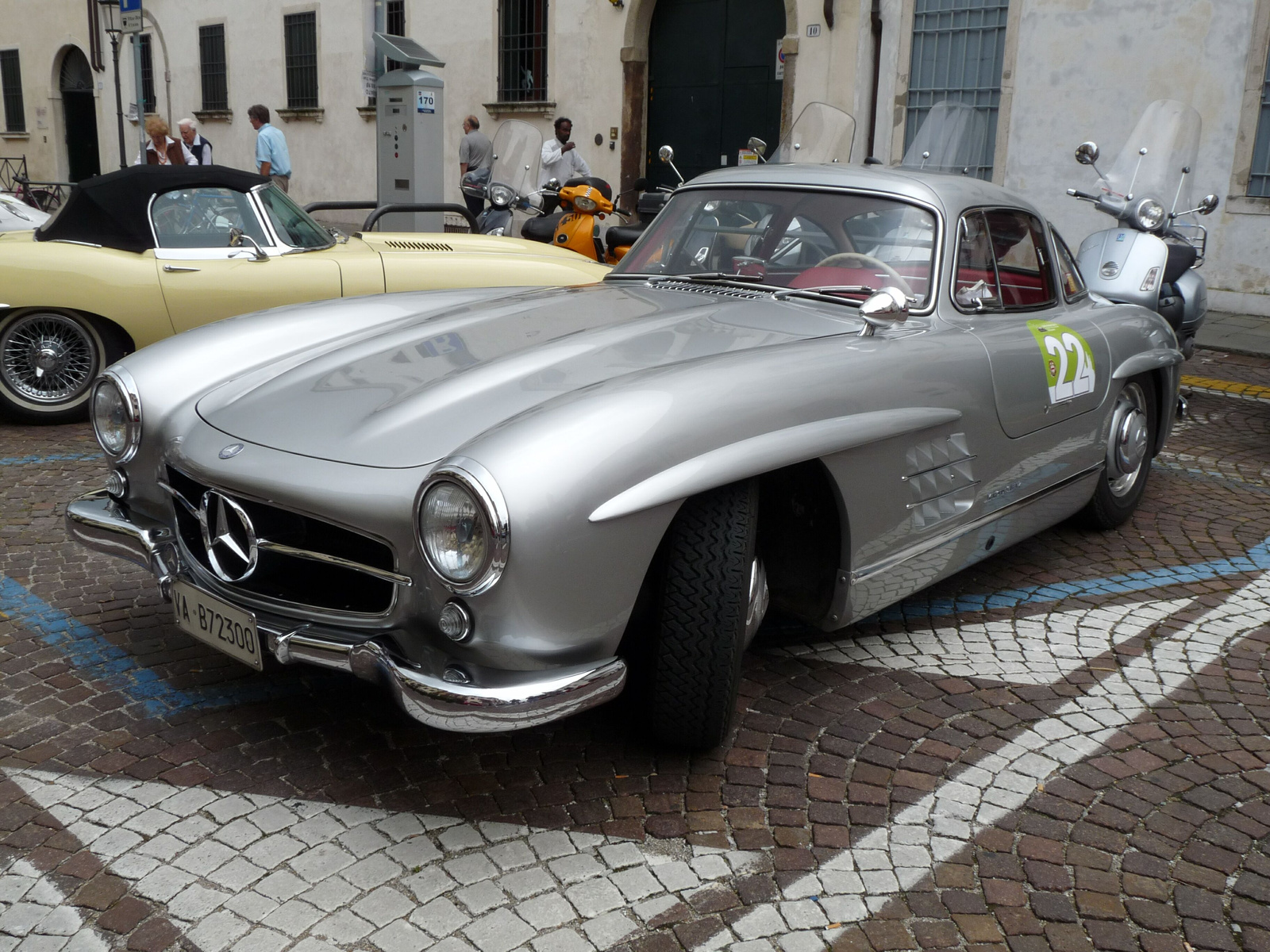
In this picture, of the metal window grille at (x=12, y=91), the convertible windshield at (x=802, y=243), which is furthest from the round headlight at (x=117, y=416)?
the metal window grille at (x=12, y=91)

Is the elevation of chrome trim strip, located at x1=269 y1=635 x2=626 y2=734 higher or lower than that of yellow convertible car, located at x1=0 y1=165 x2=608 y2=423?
lower

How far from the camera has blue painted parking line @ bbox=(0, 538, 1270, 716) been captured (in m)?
3.26

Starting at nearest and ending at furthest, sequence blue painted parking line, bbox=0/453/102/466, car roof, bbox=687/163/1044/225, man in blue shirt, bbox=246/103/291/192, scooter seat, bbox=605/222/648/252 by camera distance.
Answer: car roof, bbox=687/163/1044/225 → blue painted parking line, bbox=0/453/102/466 → scooter seat, bbox=605/222/648/252 → man in blue shirt, bbox=246/103/291/192

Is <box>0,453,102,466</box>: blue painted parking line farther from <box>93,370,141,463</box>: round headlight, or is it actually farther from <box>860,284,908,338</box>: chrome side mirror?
<box>860,284,908,338</box>: chrome side mirror

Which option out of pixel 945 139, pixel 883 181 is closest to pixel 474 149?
pixel 945 139

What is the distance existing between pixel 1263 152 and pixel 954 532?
9.64m

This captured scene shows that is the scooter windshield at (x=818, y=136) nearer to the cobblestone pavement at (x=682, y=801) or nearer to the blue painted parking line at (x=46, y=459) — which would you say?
the cobblestone pavement at (x=682, y=801)

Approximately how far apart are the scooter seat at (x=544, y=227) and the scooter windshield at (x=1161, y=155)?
457cm

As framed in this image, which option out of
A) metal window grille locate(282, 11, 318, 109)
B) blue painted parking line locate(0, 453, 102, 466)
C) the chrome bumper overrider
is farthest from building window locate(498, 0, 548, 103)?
the chrome bumper overrider

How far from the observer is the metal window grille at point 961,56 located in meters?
12.8

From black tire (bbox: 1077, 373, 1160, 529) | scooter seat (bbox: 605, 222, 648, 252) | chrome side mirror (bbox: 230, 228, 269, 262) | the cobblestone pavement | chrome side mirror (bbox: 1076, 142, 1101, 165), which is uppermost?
chrome side mirror (bbox: 1076, 142, 1101, 165)

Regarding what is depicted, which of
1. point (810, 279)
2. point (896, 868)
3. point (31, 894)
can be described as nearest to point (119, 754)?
point (31, 894)

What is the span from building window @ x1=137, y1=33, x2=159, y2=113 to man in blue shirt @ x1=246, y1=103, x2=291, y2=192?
13870 mm

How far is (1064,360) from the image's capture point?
4.04 m
